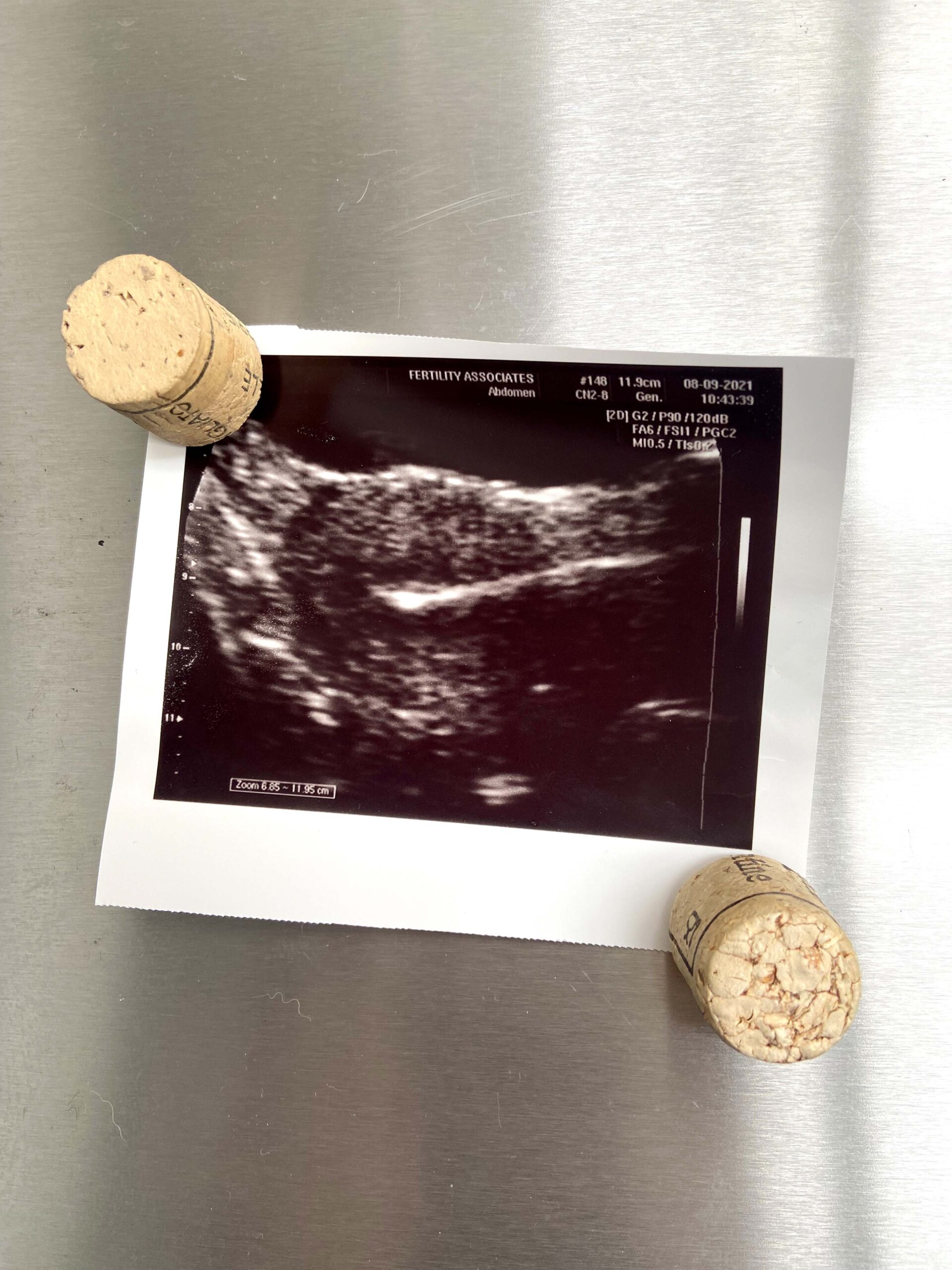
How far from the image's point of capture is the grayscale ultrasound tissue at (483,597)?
50 centimetres

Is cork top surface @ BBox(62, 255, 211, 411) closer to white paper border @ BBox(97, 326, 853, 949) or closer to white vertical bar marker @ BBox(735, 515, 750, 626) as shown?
white paper border @ BBox(97, 326, 853, 949)

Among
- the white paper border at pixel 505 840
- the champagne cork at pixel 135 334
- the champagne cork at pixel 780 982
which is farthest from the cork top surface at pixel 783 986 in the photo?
the champagne cork at pixel 135 334

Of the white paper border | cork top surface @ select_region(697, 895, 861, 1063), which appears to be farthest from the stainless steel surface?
cork top surface @ select_region(697, 895, 861, 1063)

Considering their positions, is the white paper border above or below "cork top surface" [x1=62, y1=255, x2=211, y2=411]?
below

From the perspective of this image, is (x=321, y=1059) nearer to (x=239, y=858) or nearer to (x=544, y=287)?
(x=239, y=858)

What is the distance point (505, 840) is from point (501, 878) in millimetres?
26

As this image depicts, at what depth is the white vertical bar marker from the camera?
1.64 feet

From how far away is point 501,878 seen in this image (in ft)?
1.65

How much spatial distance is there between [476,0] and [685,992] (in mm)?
726

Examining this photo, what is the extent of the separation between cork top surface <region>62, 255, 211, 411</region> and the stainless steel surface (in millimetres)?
127

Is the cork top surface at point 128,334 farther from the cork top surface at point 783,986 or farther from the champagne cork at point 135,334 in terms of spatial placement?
the cork top surface at point 783,986

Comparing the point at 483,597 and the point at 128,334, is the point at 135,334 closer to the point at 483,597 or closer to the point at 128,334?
the point at 128,334

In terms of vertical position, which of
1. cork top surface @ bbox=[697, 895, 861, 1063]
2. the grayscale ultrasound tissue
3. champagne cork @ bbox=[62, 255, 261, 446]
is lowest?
cork top surface @ bbox=[697, 895, 861, 1063]

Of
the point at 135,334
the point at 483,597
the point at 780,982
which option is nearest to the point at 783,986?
the point at 780,982
